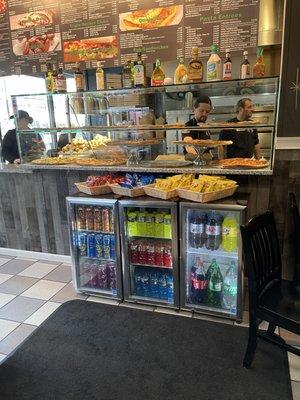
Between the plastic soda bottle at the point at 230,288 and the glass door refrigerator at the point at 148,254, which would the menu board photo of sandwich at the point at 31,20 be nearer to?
the glass door refrigerator at the point at 148,254

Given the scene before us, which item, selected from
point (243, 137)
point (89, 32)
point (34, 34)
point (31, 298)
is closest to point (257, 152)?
point (243, 137)

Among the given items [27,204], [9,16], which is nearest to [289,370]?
[27,204]

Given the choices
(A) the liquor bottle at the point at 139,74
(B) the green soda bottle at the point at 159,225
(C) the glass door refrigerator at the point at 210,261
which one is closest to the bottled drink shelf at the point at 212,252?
(C) the glass door refrigerator at the point at 210,261

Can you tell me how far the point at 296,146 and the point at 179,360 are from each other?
1823mm

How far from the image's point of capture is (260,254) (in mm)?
1940

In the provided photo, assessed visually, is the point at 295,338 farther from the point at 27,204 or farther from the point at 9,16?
the point at 9,16

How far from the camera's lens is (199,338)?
2.39m

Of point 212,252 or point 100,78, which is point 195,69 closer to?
point 100,78

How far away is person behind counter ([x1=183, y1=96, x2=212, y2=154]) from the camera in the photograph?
275 centimetres

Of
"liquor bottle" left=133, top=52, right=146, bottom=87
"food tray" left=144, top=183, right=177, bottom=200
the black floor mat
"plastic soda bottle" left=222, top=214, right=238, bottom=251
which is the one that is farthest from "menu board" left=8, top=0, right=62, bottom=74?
the black floor mat

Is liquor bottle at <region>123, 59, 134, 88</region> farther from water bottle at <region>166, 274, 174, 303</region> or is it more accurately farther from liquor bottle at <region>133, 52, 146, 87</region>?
water bottle at <region>166, 274, 174, 303</region>

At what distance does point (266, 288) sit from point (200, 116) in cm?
154

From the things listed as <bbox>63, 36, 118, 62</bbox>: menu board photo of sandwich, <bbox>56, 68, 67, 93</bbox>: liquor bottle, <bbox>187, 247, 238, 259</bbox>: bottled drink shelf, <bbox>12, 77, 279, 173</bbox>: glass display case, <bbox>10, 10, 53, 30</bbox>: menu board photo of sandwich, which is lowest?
<bbox>187, 247, 238, 259</bbox>: bottled drink shelf

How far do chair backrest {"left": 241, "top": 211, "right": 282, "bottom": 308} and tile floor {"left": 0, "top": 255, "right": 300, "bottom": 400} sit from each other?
25.2 inches
